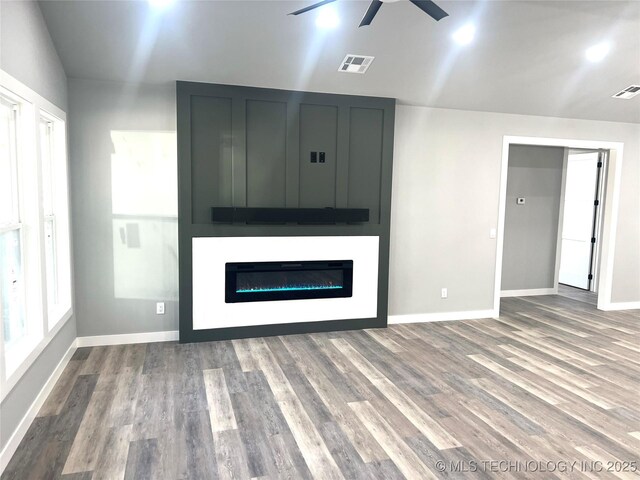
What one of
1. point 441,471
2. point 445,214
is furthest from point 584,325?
point 441,471

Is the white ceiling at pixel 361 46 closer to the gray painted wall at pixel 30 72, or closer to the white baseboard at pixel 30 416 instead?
the gray painted wall at pixel 30 72

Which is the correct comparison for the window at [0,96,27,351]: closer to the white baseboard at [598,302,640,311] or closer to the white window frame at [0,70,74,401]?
the white window frame at [0,70,74,401]

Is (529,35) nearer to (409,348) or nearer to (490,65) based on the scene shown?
(490,65)

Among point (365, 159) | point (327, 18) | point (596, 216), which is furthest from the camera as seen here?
point (596, 216)

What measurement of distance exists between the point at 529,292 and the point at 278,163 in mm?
4815

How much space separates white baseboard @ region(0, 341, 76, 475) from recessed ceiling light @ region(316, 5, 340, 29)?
11.5 feet

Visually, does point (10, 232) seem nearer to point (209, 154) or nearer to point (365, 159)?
point (209, 154)

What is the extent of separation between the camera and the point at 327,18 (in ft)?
11.8

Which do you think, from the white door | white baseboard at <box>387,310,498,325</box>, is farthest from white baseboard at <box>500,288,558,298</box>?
white baseboard at <box>387,310,498,325</box>

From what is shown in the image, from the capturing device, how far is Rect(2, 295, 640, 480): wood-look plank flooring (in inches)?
102

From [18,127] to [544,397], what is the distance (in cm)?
431

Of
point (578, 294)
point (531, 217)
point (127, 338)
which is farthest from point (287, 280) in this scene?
point (578, 294)

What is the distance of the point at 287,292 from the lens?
4.88 metres

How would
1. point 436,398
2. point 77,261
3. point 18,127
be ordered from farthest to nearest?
point 77,261
point 436,398
point 18,127
